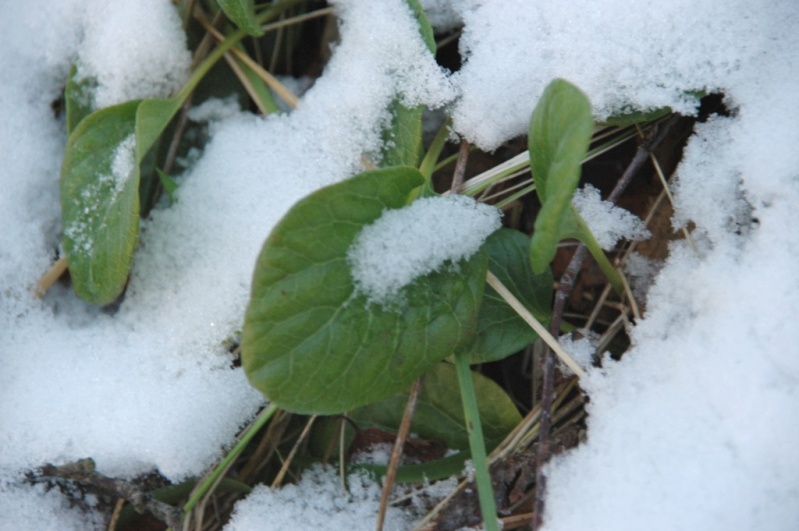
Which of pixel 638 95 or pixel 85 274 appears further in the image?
pixel 85 274

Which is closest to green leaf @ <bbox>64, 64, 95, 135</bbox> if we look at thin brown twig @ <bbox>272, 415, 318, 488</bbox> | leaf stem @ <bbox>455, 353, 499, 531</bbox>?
thin brown twig @ <bbox>272, 415, 318, 488</bbox>

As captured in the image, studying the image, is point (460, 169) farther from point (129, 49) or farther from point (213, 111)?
point (129, 49)

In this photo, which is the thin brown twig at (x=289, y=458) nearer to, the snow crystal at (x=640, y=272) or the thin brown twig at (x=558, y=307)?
the thin brown twig at (x=558, y=307)

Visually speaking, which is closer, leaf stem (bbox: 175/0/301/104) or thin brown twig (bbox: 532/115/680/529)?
thin brown twig (bbox: 532/115/680/529)

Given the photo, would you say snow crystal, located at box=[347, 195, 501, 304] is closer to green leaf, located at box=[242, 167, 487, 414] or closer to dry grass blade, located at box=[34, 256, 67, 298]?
green leaf, located at box=[242, 167, 487, 414]

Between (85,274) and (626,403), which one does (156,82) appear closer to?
(85,274)

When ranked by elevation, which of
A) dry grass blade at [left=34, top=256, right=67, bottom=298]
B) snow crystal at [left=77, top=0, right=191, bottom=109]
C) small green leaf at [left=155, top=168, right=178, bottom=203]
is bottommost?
dry grass blade at [left=34, top=256, right=67, bottom=298]

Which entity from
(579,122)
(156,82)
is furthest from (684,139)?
(156,82)
